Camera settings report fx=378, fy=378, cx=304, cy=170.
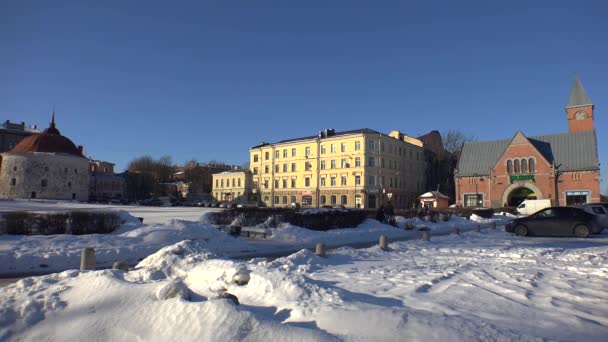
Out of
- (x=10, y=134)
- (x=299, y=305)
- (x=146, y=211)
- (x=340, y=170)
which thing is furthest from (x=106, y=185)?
(x=299, y=305)

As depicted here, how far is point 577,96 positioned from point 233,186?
61358 millimetres

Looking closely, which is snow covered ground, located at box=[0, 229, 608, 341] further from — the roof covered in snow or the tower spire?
the tower spire

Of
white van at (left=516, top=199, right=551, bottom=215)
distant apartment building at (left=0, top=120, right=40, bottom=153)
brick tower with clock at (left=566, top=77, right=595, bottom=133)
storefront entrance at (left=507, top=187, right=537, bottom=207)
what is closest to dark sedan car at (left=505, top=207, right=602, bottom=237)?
white van at (left=516, top=199, right=551, bottom=215)

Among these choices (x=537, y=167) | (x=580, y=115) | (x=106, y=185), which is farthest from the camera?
(x=106, y=185)

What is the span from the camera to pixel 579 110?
5491 cm

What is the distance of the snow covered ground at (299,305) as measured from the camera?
174 inches

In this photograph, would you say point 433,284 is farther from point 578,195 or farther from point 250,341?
point 578,195

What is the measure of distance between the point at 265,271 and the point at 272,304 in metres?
0.95

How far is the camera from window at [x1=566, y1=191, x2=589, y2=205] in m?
44.7

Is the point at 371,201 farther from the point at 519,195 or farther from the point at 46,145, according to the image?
the point at 46,145

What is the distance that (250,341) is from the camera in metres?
4.23

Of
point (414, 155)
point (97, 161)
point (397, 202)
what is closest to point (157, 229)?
point (397, 202)

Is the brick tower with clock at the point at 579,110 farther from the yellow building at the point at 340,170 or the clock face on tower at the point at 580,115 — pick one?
the yellow building at the point at 340,170

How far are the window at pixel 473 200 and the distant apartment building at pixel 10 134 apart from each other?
326 ft
